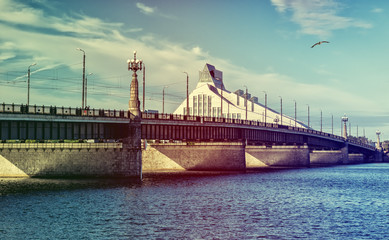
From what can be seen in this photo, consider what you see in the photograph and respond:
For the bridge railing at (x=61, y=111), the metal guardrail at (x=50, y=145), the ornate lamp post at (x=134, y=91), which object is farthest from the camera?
the ornate lamp post at (x=134, y=91)

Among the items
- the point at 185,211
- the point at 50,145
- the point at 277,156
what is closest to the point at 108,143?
the point at 50,145

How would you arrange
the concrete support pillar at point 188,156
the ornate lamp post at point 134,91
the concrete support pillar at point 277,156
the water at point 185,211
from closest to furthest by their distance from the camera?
1. the water at point 185,211
2. the ornate lamp post at point 134,91
3. the concrete support pillar at point 188,156
4. the concrete support pillar at point 277,156

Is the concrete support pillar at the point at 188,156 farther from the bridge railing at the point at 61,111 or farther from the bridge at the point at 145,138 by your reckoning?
the bridge railing at the point at 61,111

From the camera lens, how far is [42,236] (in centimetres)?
3766

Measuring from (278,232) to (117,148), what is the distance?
48.3 m

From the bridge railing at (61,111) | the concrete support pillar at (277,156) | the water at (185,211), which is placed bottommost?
the water at (185,211)

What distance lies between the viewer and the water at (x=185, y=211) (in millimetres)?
39906

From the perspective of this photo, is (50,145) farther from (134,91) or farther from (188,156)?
(188,156)

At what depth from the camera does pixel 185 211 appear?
2013 inches

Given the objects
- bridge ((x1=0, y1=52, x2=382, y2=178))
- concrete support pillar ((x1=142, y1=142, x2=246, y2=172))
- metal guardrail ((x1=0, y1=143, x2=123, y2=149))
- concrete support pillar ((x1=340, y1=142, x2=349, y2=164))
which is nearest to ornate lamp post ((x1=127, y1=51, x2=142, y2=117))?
bridge ((x1=0, y1=52, x2=382, y2=178))

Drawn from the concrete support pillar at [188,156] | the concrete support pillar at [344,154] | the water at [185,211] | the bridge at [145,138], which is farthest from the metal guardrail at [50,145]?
the concrete support pillar at [344,154]

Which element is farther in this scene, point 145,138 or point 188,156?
point 188,156

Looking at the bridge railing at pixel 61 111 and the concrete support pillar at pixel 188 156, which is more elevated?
the bridge railing at pixel 61 111

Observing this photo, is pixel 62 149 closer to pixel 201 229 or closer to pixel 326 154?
pixel 201 229
